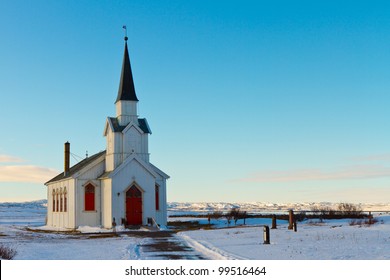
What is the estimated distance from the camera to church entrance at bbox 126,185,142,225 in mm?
41094

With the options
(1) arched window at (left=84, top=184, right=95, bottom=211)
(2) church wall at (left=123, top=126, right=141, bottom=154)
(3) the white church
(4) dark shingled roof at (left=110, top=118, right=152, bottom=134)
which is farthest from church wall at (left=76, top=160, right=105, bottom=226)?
(4) dark shingled roof at (left=110, top=118, right=152, bottom=134)

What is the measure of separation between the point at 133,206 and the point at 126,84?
32.0 feet

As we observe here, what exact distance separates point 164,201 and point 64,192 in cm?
840

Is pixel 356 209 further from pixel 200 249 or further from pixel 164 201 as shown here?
pixel 200 249

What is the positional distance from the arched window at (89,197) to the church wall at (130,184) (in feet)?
9.88

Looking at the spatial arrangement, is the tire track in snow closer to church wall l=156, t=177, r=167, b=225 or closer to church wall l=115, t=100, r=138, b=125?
church wall l=156, t=177, r=167, b=225

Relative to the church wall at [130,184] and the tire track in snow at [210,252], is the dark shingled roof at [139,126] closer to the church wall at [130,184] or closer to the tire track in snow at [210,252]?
the church wall at [130,184]

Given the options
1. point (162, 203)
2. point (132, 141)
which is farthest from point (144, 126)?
point (162, 203)

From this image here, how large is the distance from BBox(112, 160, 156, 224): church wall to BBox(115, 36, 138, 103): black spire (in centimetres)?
536

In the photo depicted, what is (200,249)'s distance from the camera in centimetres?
2248

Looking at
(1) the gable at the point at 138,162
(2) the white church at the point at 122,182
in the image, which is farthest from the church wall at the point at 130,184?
(1) the gable at the point at 138,162

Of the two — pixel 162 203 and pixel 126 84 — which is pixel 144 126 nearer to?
pixel 126 84
